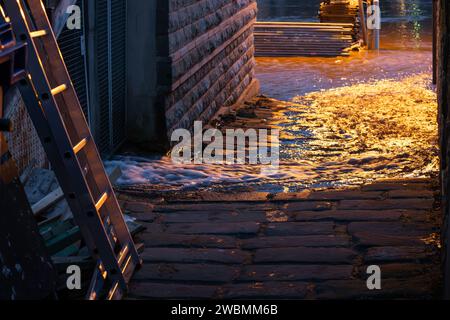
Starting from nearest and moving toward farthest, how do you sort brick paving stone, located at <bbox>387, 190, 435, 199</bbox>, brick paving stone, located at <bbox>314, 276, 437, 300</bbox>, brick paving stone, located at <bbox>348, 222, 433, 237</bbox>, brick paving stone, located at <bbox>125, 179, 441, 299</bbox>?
brick paving stone, located at <bbox>314, 276, 437, 300</bbox>, brick paving stone, located at <bbox>125, 179, 441, 299</bbox>, brick paving stone, located at <bbox>348, 222, 433, 237</bbox>, brick paving stone, located at <bbox>387, 190, 435, 199</bbox>

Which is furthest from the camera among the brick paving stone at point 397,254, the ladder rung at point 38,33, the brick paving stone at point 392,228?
the brick paving stone at point 392,228

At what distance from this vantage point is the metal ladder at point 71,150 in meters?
5.59

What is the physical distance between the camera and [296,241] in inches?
289

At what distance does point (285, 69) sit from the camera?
2277 centimetres

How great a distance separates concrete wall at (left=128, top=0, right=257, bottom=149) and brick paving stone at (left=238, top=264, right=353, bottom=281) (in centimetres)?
439

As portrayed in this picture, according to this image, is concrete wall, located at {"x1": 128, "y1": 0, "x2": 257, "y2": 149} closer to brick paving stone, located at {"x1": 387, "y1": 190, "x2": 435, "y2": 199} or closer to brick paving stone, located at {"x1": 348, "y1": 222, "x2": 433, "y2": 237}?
brick paving stone, located at {"x1": 387, "y1": 190, "x2": 435, "y2": 199}

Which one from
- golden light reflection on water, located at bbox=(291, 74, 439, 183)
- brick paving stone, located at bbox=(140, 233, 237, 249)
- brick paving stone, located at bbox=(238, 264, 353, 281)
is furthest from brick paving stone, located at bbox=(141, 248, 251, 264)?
golden light reflection on water, located at bbox=(291, 74, 439, 183)

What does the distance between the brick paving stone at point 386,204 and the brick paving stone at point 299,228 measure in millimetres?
640

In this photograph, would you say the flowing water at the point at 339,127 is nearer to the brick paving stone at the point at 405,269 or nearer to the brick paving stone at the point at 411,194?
the brick paving stone at the point at 411,194

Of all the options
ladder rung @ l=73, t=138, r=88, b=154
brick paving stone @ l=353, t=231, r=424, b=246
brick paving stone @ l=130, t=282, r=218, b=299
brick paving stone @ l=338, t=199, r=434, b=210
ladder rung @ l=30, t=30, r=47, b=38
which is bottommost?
brick paving stone @ l=338, t=199, r=434, b=210

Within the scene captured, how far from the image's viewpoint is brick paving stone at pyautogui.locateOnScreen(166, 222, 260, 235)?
766 centimetres

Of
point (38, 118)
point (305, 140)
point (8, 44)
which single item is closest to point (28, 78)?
point (38, 118)

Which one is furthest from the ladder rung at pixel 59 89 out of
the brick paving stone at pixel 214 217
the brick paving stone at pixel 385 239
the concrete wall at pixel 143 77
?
the concrete wall at pixel 143 77

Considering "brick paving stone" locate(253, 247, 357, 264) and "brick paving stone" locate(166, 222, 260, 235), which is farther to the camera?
"brick paving stone" locate(166, 222, 260, 235)
